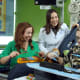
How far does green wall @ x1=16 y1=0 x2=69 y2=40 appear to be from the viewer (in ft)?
13.7

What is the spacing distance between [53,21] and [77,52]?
1.16 metres

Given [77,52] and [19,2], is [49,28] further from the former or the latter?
[19,2]

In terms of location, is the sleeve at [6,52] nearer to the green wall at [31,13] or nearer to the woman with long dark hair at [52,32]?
the woman with long dark hair at [52,32]

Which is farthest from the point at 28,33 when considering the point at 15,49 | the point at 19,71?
the point at 19,71

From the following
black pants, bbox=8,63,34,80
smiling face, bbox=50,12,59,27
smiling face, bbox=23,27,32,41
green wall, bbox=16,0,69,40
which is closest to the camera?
black pants, bbox=8,63,34,80

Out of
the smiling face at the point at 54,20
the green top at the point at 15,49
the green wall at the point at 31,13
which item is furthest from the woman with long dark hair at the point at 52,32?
the green wall at the point at 31,13

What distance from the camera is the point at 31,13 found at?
4.35 meters

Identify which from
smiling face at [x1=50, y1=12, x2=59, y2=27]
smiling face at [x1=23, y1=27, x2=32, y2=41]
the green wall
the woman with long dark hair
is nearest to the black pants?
smiling face at [x1=23, y1=27, x2=32, y2=41]

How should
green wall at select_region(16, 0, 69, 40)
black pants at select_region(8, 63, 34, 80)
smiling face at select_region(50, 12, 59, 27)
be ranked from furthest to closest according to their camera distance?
green wall at select_region(16, 0, 69, 40)
smiling face at select_region(50, 12, 59, 27)
black pants at select_region(8, 63, 34, 80)

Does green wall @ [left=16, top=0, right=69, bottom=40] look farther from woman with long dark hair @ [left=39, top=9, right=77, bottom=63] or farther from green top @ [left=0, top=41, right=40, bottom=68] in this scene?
green top @ [left=0, top=41, right=40, bottom=68]

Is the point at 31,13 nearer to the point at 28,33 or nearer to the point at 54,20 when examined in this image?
the point at 54,20

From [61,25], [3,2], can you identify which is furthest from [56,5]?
[61,25]

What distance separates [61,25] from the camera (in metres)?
2.42

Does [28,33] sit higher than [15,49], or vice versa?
[28,33]
